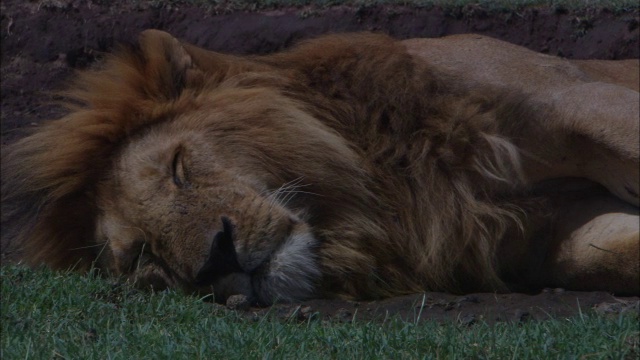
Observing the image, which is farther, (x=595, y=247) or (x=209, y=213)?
(x=595, y=247)

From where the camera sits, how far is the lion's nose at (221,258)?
384 centimetres

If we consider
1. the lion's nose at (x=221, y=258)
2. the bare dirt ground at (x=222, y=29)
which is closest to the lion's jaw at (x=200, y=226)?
the lion's nose at (x=221, y=258)

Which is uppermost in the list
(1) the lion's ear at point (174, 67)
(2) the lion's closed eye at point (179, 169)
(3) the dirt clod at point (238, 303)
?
(1) the lion's ear at point (174, 67)

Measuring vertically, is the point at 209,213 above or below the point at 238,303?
above

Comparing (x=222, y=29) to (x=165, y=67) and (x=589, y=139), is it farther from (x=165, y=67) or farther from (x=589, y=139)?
(x=589, y=139)

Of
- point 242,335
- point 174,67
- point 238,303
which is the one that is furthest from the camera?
point 174,67

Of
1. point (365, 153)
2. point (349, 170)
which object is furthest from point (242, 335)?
point (365, 153)

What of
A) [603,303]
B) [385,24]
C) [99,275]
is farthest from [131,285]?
[385,24]

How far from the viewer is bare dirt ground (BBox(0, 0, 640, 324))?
5.80m

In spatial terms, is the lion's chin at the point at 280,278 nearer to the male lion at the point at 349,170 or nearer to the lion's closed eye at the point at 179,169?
the male lion at the point at 349,170

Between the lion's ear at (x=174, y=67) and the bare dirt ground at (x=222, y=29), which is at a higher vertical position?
the lion's ear at (x=174, y=67)

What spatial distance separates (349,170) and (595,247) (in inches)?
39.0

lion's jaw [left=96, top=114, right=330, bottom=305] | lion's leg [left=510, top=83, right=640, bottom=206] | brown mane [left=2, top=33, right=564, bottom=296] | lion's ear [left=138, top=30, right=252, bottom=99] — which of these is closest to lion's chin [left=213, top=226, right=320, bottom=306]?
lion's jaw [left=96, top=114, right=330, bottom=305]

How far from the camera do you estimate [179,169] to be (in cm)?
405
